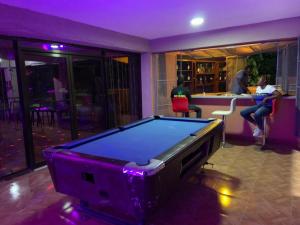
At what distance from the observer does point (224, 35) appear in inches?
182

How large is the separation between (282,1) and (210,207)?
2860 mm

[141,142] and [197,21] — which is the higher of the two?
[197,21]

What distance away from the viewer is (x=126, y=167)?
174 centimetres

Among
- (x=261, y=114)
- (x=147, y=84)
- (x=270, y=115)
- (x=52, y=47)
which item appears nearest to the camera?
(x=52, y=47)

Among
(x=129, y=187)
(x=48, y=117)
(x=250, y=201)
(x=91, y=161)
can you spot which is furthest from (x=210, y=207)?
(x=48, y=117)

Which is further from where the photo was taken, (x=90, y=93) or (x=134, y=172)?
(x=90, y=93)

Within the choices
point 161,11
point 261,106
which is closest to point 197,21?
point 161,11

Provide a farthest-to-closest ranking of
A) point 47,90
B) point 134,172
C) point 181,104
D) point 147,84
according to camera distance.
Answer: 1. point 147,84
2. point 181,104
3. point 47,90
4. point 134,172

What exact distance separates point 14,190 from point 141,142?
1.91 m

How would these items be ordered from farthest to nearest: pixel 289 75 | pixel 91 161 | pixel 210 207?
pixel 289 75 < pixel 210 207 < pixel 91 161

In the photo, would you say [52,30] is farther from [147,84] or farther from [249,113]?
[249,113]

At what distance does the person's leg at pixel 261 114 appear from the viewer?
434 cm

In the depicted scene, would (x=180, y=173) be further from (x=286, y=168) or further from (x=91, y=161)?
(x=286, y=168)

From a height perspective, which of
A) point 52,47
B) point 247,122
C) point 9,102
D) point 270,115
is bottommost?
point 247,122
